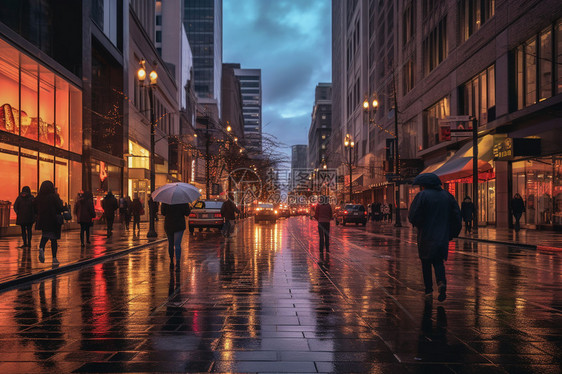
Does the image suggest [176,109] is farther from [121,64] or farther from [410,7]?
[410,7]

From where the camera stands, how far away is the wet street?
477cm

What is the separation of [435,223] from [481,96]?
2726 centimetres

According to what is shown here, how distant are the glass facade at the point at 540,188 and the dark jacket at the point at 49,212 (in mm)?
22145

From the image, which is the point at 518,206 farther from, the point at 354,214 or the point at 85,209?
the point at 85,209

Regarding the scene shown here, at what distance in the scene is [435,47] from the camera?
40.7m

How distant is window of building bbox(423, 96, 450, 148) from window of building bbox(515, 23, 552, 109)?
10595 mm

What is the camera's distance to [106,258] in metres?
14.5

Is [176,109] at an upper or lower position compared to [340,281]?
upper

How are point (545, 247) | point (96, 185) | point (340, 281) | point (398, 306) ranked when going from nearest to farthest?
point (398, 306) < point (340, 281) < point (545, 247) < point (96, 185)

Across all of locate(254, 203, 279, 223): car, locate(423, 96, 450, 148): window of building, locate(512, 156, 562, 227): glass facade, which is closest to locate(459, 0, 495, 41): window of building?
locate(423, 96, 450, 148): window of building

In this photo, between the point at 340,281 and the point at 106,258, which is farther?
the point at 106,258

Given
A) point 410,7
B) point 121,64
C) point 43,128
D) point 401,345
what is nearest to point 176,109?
point 121,64

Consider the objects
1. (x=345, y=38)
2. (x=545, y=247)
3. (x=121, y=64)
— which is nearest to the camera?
(x=545, y=247)

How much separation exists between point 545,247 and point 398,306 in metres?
11.5
